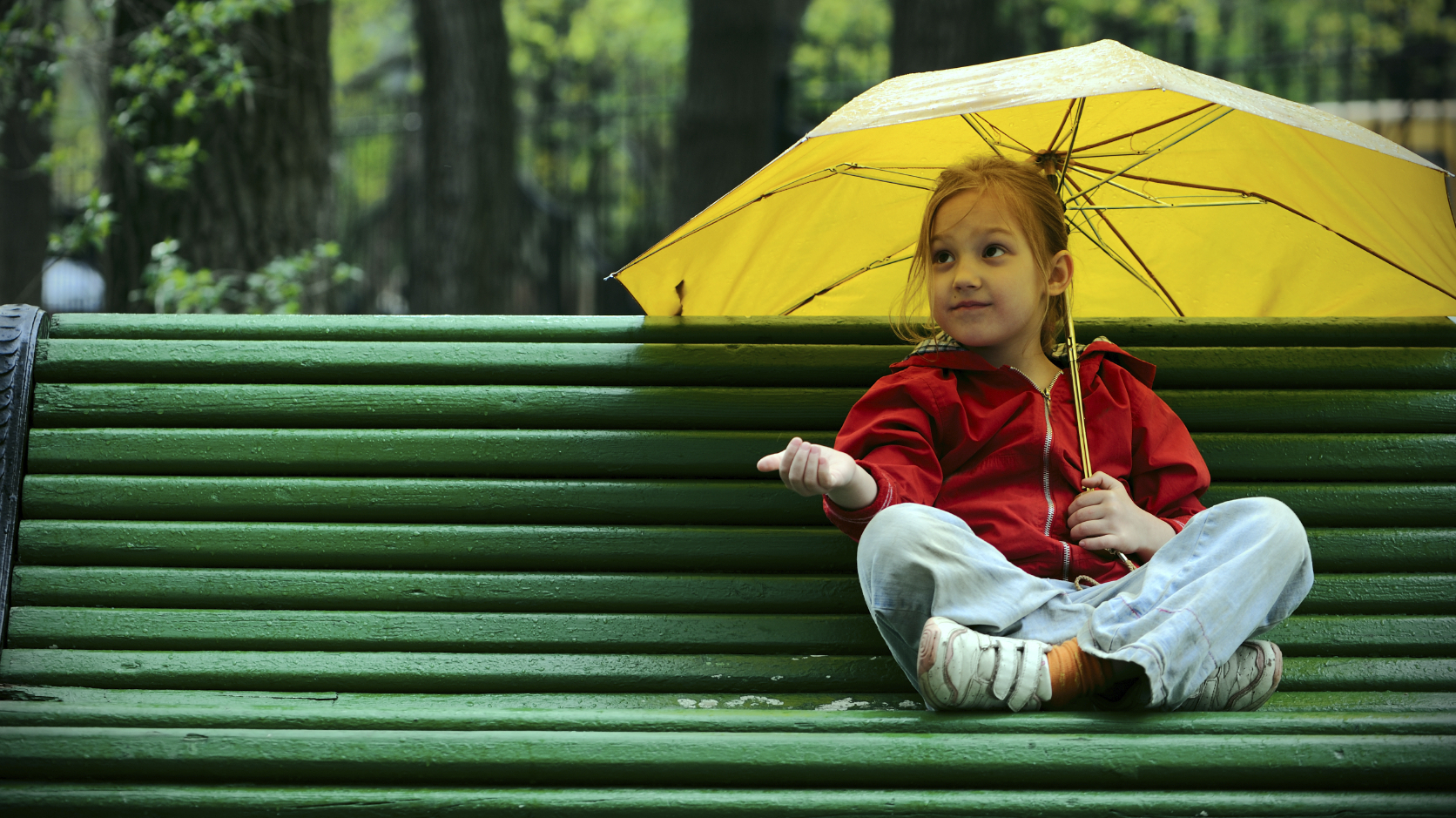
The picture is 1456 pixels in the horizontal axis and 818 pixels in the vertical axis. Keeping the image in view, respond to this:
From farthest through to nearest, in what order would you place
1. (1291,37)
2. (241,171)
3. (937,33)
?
1. (1291,37)
2. (937,33)
3. (241,171)

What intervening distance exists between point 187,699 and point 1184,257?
2170mm

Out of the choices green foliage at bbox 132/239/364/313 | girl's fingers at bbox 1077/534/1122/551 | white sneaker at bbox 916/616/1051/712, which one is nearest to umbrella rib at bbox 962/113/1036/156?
girl's fingers at bbox 1077/534/1122/551

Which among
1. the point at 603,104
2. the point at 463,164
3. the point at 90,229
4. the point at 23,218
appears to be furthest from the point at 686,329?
the point at 603,104

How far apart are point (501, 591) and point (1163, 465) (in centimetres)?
129

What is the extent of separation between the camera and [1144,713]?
2.03 meters

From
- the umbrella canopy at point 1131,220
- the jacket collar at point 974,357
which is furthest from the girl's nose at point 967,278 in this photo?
the umbrella canopy at point 1131,220

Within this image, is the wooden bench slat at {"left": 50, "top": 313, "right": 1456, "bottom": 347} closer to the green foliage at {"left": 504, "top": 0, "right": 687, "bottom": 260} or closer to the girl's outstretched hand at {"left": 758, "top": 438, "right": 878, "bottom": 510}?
the girl's outstretched hand at {"left": 758, "top": 438, "right": 878, "bottom": 510}

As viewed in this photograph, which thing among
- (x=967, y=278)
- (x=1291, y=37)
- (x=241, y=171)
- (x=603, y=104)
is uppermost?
(x=1291, y=37)

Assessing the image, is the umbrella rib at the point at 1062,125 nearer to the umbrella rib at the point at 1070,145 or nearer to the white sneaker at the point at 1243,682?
the umbrella rib at the point at 1070,145

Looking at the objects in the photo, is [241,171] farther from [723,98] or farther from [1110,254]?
[723,98]

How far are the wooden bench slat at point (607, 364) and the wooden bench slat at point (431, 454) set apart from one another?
13 cm

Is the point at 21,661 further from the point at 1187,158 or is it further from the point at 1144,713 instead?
the point at 1187,158

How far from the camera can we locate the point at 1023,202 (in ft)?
8.05

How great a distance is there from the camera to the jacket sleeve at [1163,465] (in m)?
2.44
